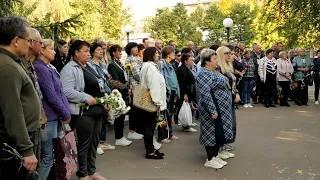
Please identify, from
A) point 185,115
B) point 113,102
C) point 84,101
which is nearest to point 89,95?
point 84,101

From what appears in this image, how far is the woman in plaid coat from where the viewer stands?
5785mm

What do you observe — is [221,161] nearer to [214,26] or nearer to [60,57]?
[60,57]

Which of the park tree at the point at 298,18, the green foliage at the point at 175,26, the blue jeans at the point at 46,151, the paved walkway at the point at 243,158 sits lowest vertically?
the paved walkway at the point at 243,158

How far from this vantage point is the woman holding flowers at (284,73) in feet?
40.2

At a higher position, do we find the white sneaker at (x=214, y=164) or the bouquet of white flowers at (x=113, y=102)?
the bouquet of white flowers at (x=113, y=102)

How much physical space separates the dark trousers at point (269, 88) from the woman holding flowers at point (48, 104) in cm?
942

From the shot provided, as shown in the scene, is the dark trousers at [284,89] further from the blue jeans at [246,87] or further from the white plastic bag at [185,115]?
the white plastic bag at [185,115]

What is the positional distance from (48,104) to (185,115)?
14.9 feet

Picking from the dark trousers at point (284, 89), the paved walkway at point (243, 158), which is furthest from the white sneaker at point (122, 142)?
the dark trousers at point (284, 89)

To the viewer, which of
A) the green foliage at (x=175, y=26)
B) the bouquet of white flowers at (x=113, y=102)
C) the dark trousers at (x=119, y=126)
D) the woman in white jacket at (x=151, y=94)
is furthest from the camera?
the green foliage at (x=175, y=26)

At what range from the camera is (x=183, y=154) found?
22.1 feet

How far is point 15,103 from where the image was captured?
2732mm

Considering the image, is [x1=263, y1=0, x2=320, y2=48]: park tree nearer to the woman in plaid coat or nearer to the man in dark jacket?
the woman in plaid coat

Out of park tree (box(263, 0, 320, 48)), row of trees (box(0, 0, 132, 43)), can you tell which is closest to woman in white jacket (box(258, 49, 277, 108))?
park tree (box(263, 0, 320, 48))
